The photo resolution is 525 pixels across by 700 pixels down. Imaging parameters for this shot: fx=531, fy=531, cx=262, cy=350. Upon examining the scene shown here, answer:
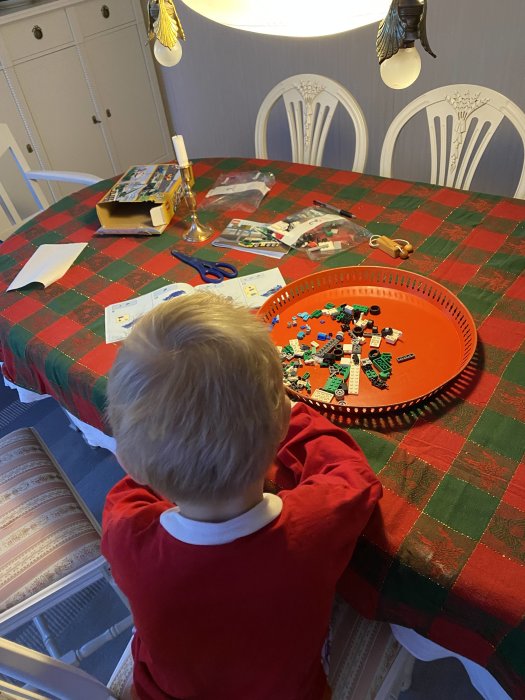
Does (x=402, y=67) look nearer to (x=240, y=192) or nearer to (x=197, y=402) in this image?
(x=197, y=402)

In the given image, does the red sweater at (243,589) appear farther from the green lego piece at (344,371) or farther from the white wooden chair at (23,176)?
the white wooden chair at (23,176)

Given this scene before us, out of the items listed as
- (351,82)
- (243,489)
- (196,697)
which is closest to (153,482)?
(243,489)

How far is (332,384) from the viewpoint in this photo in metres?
1.00

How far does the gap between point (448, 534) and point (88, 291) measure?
1037 mm

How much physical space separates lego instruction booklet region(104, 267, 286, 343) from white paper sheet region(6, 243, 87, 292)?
10.1 inches

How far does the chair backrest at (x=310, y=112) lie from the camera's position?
1798mm

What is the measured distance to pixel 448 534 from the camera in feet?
2.53

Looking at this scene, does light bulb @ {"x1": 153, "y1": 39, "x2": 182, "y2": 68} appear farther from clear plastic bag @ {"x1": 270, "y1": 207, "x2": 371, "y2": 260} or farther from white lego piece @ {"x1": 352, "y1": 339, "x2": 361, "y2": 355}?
white lego piece @ {"x1": 352, "y1": 339, "x2": 361, "y2": 355}

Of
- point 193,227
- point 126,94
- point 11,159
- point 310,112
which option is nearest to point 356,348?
point 193,227

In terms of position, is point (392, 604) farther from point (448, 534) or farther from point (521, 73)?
point (521, 73)

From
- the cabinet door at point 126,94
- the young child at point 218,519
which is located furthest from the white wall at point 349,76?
the young child at point 218,519

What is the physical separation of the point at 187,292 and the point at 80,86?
235cm

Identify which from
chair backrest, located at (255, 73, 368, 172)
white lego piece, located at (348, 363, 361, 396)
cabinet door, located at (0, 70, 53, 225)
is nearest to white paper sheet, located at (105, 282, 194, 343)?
white lego piece, located at (348, 363, 361, 396)

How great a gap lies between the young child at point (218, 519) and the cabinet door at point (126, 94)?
2.94 meters
